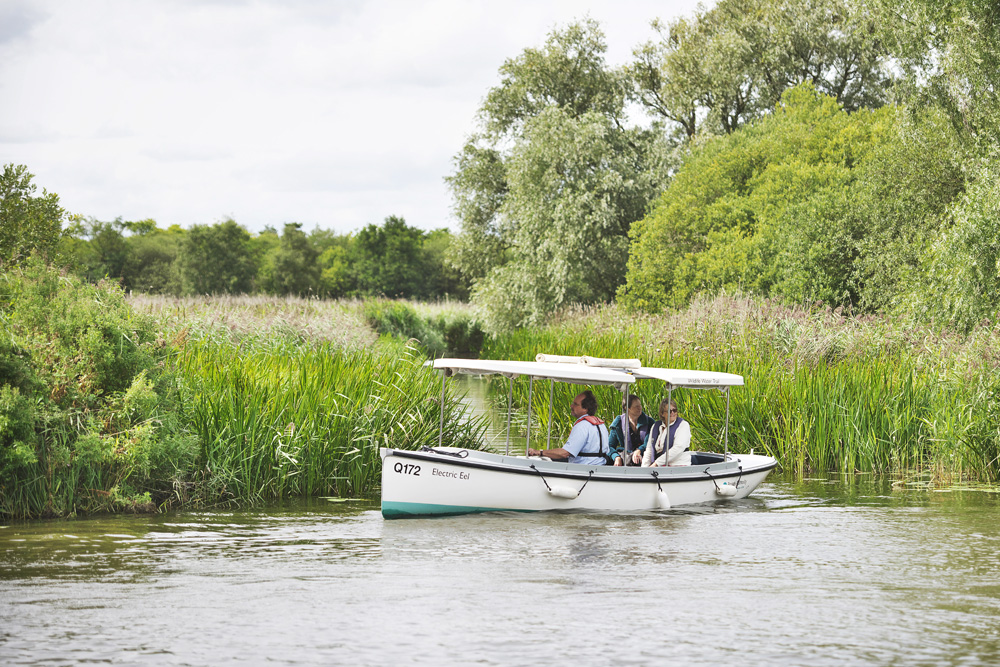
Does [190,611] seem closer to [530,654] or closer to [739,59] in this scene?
[530,654]

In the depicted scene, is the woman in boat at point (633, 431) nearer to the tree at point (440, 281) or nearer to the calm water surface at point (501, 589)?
the calm water surface at point (501, 589)

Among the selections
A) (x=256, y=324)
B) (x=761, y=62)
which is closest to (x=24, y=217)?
(x=256, y=324)

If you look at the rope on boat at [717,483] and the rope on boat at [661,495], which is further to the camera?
the rope on boat at [717,483]

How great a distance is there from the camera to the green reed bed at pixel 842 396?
15.7 m

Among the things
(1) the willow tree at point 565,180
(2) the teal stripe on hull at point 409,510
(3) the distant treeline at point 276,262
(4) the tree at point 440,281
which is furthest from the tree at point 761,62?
(4) the tree at point 440,281

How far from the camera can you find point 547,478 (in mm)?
13102

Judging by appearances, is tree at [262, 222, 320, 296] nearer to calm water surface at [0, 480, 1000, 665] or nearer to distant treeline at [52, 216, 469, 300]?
distant treeline at [52, 216, 469, 300]

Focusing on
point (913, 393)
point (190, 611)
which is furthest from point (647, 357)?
point (190, 611)

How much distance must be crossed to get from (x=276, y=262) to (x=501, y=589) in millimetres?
75219

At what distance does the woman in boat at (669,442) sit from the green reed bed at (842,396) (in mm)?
2788

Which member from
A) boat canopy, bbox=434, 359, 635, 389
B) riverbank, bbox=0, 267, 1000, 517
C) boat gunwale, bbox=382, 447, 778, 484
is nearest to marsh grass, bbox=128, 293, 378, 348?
riverbank, bbox=0, 267, 1000, 517

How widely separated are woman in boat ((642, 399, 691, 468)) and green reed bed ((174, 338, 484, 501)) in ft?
9.29

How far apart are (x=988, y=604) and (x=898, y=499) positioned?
578 cm

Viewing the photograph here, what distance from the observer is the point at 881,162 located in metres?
29.2
